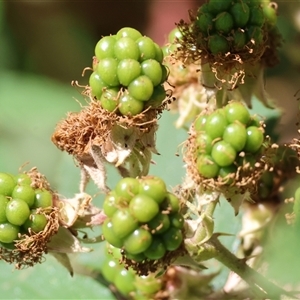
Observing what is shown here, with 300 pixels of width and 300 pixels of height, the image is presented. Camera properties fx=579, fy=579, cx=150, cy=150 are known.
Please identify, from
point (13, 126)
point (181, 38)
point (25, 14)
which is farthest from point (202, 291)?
point (25, 14)

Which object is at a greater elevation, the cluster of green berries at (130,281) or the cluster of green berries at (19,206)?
the cluster of green berries at (19,206)

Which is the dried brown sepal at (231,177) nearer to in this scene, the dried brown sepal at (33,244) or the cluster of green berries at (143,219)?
the cluster of green berries at (143,219)

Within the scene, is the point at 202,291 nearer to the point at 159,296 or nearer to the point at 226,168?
the point at 159,296

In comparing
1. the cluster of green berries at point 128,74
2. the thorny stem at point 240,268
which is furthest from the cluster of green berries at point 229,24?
the thorny stem at point 240,268

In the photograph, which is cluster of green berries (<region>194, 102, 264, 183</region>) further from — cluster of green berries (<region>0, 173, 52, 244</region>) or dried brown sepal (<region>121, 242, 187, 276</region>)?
cluster of green berries (<region>0, 173, 52, 244</region>)

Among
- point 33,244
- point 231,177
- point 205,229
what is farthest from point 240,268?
point 33,244

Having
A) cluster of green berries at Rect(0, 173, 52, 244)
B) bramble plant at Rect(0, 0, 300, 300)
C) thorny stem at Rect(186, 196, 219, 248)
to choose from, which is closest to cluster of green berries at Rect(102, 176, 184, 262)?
bramble plant at Rect(0, 0, 300, 300)
